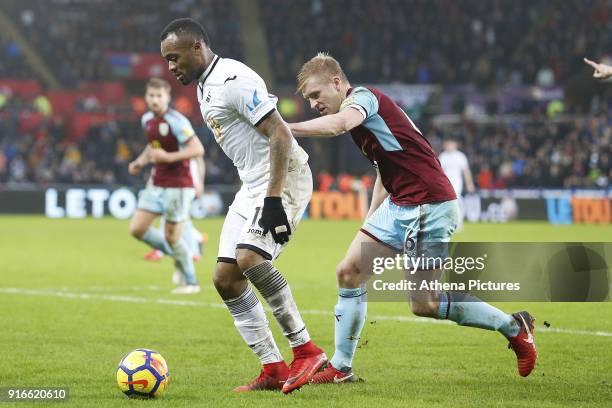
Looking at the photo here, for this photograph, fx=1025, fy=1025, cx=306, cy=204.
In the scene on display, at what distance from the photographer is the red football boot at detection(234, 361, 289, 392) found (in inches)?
239

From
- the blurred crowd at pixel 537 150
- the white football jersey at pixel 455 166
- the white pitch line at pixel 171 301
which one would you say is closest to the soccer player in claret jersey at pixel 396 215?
the white pitch line at pixel 171 301

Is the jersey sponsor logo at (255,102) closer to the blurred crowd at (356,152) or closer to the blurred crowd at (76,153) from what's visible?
the blurred crowd at (356,152)

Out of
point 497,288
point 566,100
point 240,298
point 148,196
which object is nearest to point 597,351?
point 497,288

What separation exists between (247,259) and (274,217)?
1.14 feet

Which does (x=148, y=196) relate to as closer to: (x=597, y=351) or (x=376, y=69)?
(x=597, y=351)

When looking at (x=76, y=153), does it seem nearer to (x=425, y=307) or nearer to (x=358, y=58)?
(x=358, y=58)

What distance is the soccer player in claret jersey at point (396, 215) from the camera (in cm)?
618

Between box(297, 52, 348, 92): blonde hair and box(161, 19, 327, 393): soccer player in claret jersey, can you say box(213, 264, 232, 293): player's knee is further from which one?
box(297, 52, 348, 92): blonde hair

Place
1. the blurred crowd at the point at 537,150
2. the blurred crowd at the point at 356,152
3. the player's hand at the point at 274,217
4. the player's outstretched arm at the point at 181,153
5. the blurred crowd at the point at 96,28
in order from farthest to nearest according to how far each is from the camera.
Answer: the blurred crowd at the point at 96,28 < the blurred crowd at the point at 356,152 < the blurred crowd at the point at 537,150 < the player's outstretched arm at the point at 181,153 < the player's hand at the point at 274,217

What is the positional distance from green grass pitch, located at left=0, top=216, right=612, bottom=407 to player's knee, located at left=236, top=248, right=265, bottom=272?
2.44 feet

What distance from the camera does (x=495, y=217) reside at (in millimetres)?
25344

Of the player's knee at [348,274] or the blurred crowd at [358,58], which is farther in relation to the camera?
the blurred crowd at [358,58]

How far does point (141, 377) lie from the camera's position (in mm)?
5734

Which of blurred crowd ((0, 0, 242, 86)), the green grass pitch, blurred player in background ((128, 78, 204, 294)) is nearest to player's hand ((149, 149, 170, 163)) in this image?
blurred player in background ((128, 78, 204, 294))
